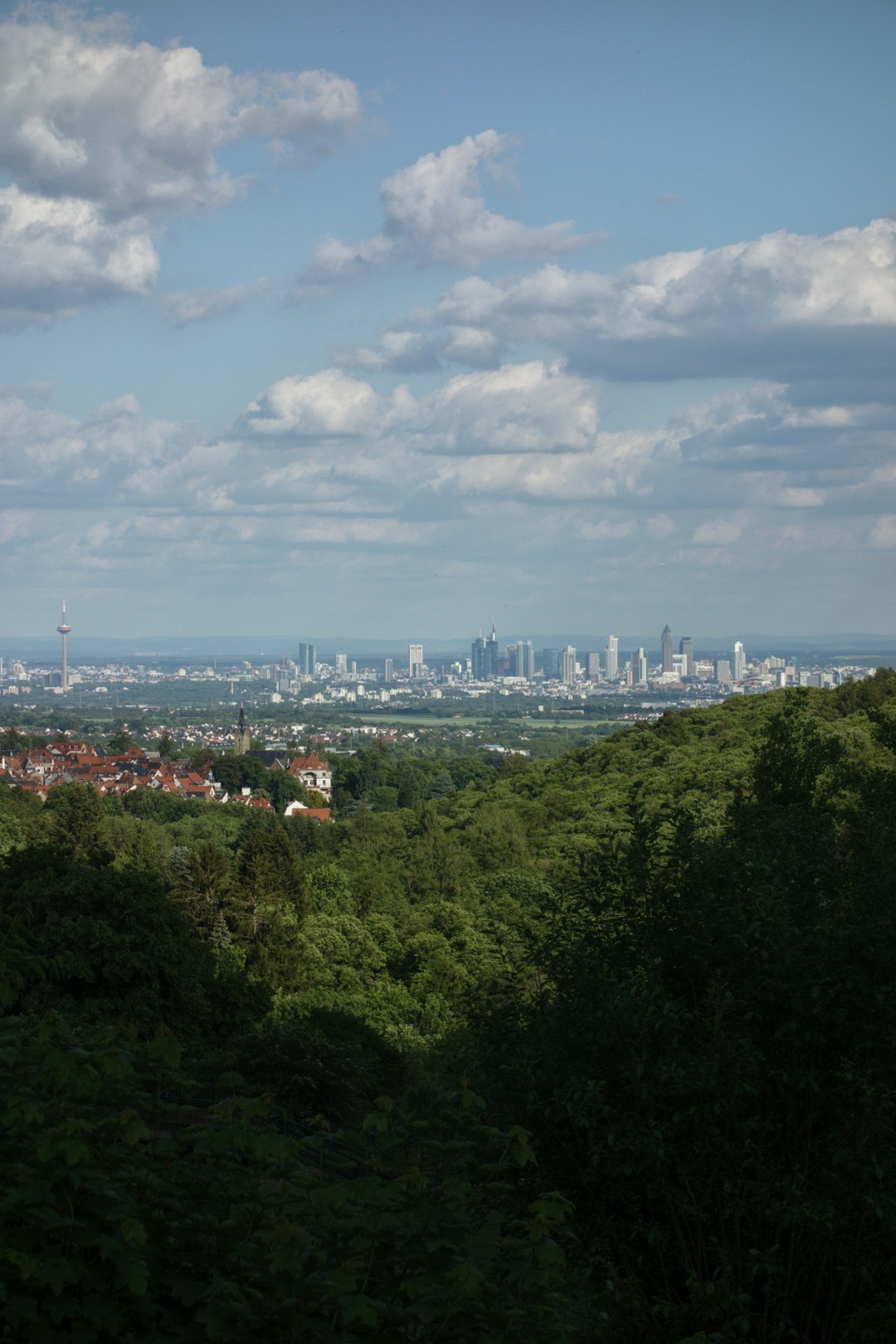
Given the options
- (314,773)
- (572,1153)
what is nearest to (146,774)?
(314,773)

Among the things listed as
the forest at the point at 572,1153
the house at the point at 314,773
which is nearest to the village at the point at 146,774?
the house at the point at 314,773

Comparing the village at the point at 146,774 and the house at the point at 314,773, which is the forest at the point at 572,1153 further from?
the house at the point at 314,773

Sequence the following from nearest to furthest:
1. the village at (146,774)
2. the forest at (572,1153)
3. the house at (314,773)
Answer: the forest at (572,1153)
the village at (146,774)
the house at (314,773)

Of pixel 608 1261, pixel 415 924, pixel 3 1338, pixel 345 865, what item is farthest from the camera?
pixel 345 865

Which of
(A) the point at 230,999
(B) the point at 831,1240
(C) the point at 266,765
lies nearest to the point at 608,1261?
(B) the point at 831,1240

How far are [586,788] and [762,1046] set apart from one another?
53342 millimetres

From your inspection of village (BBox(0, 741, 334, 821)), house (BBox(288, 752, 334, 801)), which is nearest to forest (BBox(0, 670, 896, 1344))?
village (BBox(0, 741, 334, 821))

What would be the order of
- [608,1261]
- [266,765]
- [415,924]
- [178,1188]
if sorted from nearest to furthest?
[178,1188], [608,1261], [415,924], [266,765]

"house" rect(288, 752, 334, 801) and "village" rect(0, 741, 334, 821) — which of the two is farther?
"house" rect(288, 752, 334, 801)

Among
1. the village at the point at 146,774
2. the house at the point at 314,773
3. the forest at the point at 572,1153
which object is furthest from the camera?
the house at the point at 314,773

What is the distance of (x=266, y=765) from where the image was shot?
123 metres

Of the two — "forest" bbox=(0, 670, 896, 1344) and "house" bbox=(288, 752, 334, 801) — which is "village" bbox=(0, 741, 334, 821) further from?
"forest" bbox=(0, 670, 896, 1344)

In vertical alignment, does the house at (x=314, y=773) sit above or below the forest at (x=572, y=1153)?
below

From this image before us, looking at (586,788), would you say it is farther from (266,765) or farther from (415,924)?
(266,765)
